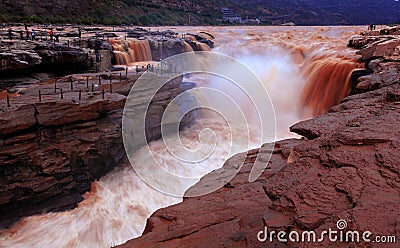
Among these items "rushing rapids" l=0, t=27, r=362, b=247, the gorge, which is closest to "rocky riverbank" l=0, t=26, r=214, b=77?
the gorge

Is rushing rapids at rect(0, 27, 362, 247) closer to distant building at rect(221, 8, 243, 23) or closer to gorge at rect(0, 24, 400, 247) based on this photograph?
gorge at rect(0, 24, 400, 247)

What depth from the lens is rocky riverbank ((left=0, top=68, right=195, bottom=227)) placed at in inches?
309

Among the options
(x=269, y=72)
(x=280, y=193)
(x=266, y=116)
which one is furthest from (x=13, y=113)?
(x=269, y=72)

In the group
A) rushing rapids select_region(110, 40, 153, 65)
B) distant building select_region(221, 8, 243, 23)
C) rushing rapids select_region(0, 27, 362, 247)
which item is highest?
distant building select_region(221, 8, 243, 23)

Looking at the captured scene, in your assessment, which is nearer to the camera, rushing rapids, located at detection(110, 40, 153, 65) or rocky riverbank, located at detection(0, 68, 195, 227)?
rocky riverbank, located at detection(0, 68, 195, 227)

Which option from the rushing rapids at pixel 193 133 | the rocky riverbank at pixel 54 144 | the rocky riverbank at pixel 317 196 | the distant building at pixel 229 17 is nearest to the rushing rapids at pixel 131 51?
the rushing rapids at pixel 193 133

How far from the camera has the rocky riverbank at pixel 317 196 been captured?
223 centimetres

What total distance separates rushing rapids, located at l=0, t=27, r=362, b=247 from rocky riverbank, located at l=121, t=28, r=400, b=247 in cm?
411

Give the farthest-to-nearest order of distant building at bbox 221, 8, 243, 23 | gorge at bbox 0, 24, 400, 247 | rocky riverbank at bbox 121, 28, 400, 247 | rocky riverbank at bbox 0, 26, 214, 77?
distant building at bbox 221, 8, 243, 23, rocky riverbank at bbox 0, 26, 214, 77, gorge at bbox 0, 24, 400, 247, rocky riverbank at bbox 121, 28, 400, 247

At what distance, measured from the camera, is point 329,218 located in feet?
7.27

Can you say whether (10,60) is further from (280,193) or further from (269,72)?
(269,72)

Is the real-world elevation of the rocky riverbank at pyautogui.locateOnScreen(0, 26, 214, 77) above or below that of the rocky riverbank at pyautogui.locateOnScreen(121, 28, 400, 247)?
above

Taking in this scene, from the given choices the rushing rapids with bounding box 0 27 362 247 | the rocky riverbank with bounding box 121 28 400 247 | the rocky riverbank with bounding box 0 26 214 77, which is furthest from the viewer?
the rocky riverbank with bounding box 0 26 214 77

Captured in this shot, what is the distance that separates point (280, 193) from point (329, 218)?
59 centimetres
